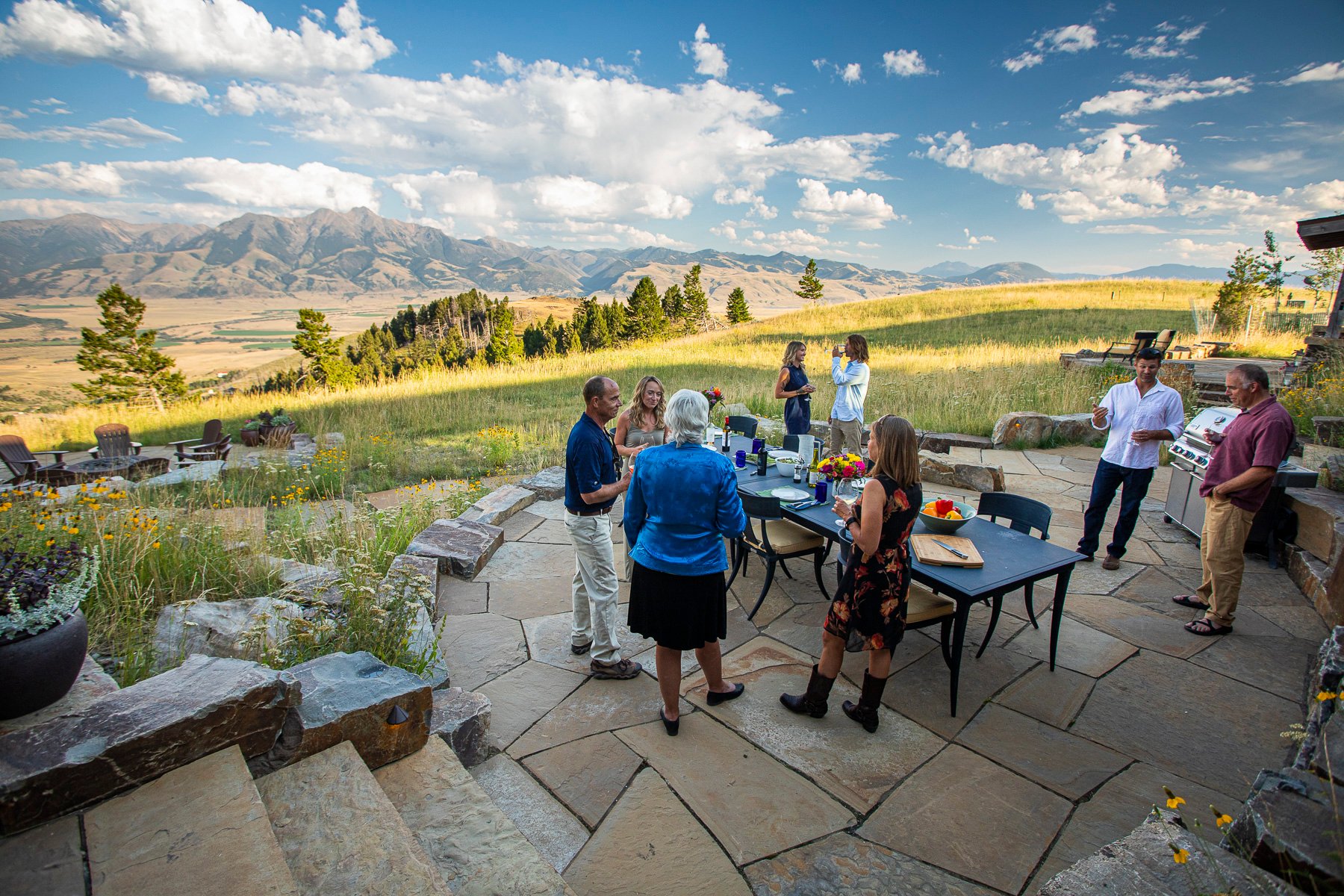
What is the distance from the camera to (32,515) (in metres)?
4.00

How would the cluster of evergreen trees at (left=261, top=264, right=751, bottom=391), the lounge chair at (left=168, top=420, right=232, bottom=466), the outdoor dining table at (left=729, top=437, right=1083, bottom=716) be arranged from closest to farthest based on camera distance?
the outdoor dining table at (left=729, top=437, right=1083, bottom=716)
the lounge chair at (left=168, top=420, right=232, bottom=466)
the cluster of evergreen trees at (left=261, top=264, right=751, bottom=391)

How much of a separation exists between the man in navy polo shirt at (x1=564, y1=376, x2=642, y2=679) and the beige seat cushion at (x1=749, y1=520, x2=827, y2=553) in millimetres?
1205

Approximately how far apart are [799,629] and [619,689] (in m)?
1.33

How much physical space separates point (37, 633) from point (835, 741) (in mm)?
3343

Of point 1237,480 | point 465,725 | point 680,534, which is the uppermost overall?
point 1237,480

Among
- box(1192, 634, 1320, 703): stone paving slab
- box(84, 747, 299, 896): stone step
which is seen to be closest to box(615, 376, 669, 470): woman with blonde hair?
box(84, 747, 299, 896): stone step

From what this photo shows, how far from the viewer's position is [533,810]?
97.3 inches

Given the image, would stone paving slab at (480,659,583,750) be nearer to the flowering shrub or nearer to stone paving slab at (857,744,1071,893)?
stone paving slab at (857,744,1071,893)

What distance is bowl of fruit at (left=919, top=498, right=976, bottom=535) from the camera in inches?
133

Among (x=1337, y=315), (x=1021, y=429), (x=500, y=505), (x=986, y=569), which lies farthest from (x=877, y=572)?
(x=1337, y=315)

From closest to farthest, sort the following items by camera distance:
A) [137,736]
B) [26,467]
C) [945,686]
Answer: [137,736] → [945,686] → [26,467]

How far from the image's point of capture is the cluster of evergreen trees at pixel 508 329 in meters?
43.4

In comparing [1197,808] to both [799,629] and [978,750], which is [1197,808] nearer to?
[978,750]

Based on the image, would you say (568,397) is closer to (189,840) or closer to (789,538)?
(789,538)
